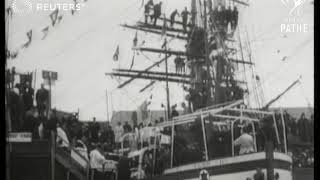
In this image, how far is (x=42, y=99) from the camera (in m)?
7.93

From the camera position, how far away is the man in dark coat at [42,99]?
7926 millimetres

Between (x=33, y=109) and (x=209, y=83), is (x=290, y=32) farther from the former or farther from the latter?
(x=33, y=109)

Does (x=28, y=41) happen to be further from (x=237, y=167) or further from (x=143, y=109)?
(x=237, y=167)

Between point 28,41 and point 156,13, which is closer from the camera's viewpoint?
point 28,41

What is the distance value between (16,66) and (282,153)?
3.63 metres

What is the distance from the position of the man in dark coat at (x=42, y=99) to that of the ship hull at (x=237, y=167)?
2026 mm

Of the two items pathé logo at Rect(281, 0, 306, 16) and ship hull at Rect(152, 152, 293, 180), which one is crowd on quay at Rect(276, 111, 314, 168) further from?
pathé logo at Rect(281, 0, 306, 16)

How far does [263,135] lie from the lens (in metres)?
8.31

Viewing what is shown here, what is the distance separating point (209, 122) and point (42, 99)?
2279 millimetres

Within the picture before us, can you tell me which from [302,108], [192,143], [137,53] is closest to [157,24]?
[137,53]

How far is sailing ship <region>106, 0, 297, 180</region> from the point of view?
7973 millimetres

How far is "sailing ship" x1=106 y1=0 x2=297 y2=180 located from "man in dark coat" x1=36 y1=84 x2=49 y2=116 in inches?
41.5

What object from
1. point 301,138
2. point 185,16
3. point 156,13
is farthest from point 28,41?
point 301,138

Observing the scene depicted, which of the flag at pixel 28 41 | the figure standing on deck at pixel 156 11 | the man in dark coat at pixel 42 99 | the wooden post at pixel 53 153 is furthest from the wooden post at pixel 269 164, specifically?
the flag at pixel 28 41
